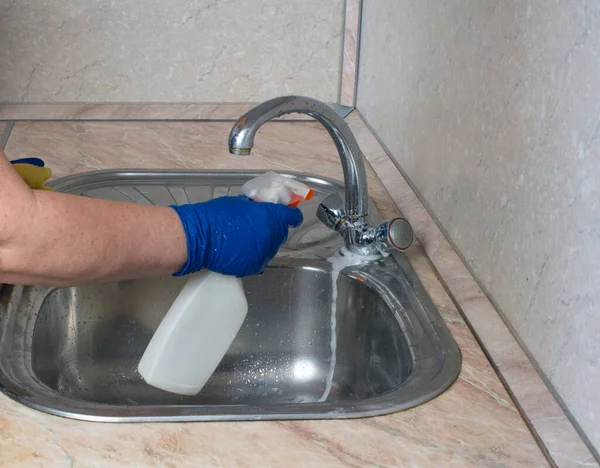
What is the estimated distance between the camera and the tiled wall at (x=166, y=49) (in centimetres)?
215

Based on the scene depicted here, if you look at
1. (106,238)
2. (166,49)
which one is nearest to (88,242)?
(106,238)

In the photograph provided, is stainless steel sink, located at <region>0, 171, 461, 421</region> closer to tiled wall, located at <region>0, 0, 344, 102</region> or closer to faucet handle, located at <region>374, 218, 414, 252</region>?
faucet handle, located at <region>374, 218, 414, 252</region>

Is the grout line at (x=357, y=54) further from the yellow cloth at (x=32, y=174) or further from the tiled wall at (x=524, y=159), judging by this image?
the yellow cloth at (x=32, y=174)

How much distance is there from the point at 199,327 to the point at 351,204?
15.1 inches

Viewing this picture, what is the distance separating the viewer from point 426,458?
0.94 metres

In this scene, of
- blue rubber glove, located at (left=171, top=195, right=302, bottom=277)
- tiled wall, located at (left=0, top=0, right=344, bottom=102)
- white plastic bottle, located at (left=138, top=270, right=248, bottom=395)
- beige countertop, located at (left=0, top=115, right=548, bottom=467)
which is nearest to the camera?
beige countertop, located at (left=0, top=115, right=548, bottom=467)

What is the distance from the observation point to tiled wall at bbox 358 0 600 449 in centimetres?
98

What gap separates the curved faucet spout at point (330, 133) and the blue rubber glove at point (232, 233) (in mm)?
98

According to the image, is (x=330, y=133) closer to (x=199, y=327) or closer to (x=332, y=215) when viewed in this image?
(x=332, y=215)

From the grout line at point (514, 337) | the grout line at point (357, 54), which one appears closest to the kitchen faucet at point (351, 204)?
the grout line at point (514, 337)

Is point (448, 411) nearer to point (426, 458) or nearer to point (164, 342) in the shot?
point (426, 458)

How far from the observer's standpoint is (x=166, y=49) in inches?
87.2

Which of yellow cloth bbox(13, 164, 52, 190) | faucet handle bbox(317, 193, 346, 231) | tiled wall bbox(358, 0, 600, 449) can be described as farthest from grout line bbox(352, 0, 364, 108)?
yellow cloth bbox(13, 164, 52, 190)

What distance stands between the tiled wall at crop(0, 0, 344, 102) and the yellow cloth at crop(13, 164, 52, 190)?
0.74 metres
